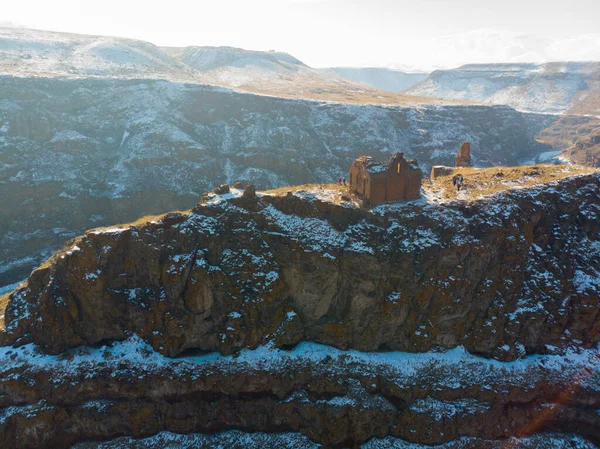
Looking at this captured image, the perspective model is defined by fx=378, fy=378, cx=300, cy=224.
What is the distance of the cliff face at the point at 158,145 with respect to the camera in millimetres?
58031

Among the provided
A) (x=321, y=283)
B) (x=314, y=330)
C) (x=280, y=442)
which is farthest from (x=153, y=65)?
(x=280, y=442)

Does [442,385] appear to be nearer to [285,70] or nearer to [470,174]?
[470,174]

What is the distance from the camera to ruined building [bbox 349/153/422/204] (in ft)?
100

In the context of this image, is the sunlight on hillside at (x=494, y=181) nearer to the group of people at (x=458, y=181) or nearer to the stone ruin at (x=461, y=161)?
the group of people at (x=458, y=181)

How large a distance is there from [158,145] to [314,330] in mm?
54962

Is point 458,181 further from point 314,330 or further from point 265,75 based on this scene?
point 265,75

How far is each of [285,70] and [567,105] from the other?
341ft

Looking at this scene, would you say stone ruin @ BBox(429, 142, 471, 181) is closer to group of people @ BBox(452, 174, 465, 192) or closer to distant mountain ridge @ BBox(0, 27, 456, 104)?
group of people @ BBox(452, 174, 465, 192)

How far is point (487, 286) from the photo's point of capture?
28578mm

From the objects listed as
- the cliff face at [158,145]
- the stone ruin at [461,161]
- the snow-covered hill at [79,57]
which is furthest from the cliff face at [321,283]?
the snow-covered hill at [79,57]

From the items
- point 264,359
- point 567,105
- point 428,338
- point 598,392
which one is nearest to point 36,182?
point 264,359

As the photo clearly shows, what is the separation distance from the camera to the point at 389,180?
30.8m

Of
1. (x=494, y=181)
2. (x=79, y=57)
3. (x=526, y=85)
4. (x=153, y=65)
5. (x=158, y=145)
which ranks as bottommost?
(x=158, y=145)

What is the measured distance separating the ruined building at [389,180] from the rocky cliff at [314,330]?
4.61ft
